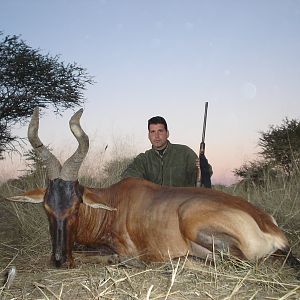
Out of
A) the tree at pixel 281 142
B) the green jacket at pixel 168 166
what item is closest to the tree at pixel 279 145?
the tree at pixel 281 142

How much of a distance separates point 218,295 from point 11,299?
1.08 m

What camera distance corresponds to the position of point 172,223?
12.2 feet

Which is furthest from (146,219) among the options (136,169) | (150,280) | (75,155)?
(136,169)

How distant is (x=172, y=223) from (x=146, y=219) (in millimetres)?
263

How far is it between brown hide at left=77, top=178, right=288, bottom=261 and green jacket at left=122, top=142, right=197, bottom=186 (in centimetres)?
138

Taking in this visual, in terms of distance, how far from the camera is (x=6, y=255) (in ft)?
15.3

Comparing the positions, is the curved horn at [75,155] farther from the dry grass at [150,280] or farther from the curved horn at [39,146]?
the dry grass at [150,280]

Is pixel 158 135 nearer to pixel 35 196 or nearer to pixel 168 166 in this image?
pixel 168 166

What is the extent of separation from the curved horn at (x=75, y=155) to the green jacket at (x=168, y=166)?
1644mm

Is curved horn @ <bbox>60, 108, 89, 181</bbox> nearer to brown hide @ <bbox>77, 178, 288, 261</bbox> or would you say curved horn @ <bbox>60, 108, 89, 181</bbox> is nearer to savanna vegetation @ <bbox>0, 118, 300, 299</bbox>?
brown hide @ <bbox>77, 178, 288, 261</bbox>

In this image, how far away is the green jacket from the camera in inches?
228

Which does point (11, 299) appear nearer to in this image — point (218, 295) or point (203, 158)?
point (218, 295)

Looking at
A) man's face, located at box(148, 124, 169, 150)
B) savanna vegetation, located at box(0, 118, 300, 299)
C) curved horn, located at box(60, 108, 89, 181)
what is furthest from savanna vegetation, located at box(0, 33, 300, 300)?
man's face, located at box(148, 124, 169, 150)

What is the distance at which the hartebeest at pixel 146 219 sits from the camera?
11.3 feet
